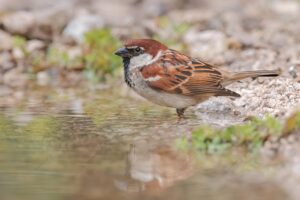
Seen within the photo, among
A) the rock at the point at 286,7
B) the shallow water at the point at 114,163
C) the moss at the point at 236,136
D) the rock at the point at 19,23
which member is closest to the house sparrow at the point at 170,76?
the shallow water at the point at 114,163

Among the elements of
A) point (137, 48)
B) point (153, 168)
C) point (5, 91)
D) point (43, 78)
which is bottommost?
point (153, 168)

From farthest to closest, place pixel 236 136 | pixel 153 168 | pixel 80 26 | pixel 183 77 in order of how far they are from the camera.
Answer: pixel 80 26
pixel 183 77
pixel 236 136
pixel 153 168

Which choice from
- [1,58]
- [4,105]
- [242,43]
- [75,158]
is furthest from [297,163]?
[1,58]

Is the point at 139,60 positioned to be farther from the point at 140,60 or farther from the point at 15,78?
the point at 15,78

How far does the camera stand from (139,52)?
7773mm

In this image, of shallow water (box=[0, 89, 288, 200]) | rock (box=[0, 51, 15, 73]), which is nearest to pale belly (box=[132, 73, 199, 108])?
shallow water (box=[0, 89, 288, 200])

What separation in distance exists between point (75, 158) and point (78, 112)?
7.20 feet

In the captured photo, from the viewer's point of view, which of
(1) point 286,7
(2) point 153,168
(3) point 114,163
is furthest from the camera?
(1) point 286,7

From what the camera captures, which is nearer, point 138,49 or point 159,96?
point 159,96

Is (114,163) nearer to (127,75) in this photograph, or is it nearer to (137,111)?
(127,75)

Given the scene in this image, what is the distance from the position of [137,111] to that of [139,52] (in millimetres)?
580

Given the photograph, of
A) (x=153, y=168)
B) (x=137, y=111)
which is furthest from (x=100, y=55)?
(x=153, y=168)

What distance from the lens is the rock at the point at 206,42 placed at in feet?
34.4

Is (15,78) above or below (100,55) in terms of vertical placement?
below
